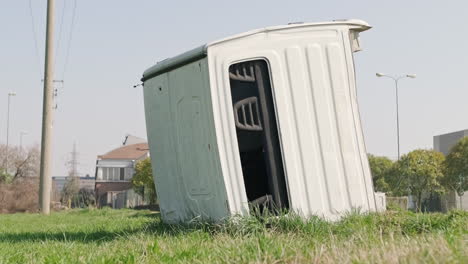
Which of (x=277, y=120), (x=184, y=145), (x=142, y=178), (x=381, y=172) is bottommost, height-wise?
(x=184, y=145)

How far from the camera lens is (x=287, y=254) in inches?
200

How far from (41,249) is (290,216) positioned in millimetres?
2565

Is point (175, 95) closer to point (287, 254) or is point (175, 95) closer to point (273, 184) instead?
point (273, 184)

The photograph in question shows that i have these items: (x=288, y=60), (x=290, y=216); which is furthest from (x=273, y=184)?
(x=288, y=60)

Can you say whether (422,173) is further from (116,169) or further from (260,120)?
(116,169)

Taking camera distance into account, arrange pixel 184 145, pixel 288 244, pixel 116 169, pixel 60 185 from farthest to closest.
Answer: pixel 60 185 < pixel 116 169 < pixel 184 145 < pixel 288 244

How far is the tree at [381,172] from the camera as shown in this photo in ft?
185

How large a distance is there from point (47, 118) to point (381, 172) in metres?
37.9

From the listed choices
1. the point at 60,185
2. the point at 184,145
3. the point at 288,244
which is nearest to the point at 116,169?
the point at 60,185

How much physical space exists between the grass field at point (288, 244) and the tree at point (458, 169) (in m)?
41.8

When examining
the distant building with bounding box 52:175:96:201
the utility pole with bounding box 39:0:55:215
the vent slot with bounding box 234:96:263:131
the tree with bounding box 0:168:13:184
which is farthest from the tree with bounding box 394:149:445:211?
the vent slot with bounding box 234:96:263:131

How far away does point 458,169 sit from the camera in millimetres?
49188

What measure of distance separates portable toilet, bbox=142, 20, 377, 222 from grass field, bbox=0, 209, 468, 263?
43 centimetres

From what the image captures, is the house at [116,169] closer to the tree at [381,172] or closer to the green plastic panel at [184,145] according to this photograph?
the tree at [381,172]
